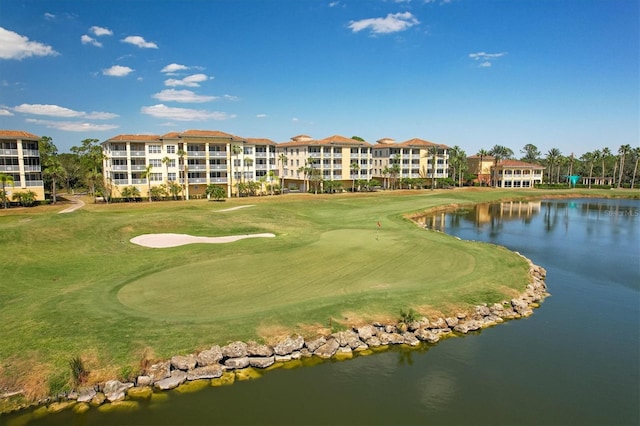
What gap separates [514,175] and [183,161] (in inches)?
3280

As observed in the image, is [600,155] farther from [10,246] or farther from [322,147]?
[10,246]

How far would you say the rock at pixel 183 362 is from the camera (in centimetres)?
1488

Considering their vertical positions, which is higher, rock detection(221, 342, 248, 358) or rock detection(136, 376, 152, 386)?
rock detection(221, 342, 248, 358)

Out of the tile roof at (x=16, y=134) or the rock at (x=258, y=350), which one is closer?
the rock at (x=258, y=350)

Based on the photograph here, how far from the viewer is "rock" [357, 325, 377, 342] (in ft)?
57.4

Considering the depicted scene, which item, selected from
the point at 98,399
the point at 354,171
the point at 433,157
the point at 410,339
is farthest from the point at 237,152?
the point at 98,399

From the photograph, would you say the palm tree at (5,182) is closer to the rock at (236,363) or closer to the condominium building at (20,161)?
the condominium building at (20,161)

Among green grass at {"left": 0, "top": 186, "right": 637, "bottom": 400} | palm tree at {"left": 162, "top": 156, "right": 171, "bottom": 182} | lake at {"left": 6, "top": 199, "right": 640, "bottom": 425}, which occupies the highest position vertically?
palm tree at {"left": 162, "top": 156, "right": 171, "bottom": 182}

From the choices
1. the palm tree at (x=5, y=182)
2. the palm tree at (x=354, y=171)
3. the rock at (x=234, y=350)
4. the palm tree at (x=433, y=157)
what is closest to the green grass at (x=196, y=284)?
the rock at (x=234, y=350)

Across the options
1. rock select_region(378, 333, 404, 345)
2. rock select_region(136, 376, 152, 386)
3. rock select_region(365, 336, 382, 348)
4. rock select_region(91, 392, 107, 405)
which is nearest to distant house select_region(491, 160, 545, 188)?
rock select_region(378, 333, 404, 345)

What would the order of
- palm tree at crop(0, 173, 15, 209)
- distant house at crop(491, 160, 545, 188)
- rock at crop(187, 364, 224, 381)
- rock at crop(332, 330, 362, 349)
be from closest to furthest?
1. rock at crop(187, 364, 224, 381)
2. rock at crop(332, 330, 362, 349)
3. palm tree at crop(0, 173, 15, 209)
4. distant house at crop(491, 160, 545, 188)

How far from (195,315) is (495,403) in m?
12.2

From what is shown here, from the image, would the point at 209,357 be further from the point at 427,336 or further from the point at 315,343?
the point at 427,336

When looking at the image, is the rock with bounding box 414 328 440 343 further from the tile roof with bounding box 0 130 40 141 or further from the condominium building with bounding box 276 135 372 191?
the condominium building with bounding box 276 135 372 191
